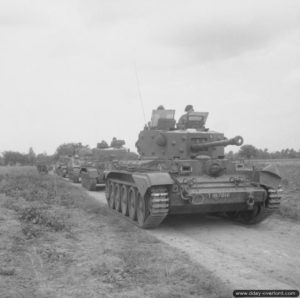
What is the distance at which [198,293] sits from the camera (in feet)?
19.6

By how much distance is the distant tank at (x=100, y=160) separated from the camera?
2192 cm

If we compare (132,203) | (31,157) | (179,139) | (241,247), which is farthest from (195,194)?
(31,157)

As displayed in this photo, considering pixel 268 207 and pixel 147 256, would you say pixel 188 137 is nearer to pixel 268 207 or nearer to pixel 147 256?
pixel 268 207

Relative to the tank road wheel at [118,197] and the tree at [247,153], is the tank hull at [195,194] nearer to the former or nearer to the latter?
the tank road wheel at [118,197]

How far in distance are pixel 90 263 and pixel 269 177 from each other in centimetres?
599

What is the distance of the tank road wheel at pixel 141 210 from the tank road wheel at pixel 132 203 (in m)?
0.30

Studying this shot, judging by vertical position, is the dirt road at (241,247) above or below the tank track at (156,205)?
below

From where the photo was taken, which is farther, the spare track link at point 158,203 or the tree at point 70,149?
the tree at point 70,149

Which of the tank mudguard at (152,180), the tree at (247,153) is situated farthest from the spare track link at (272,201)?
the tree at (247,153)

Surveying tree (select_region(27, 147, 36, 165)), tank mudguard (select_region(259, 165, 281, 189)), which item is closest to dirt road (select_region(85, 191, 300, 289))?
tank mudguard (select_region(259, 165, 281, 189))

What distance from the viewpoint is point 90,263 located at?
7355mm

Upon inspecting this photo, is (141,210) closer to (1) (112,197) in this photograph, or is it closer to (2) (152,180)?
(2) (152,180)

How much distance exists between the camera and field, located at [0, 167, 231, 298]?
19.7ft

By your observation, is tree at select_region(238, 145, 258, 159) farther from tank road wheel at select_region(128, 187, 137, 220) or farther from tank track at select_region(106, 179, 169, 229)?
tank track at select_region(106, 179, 169, 229)
